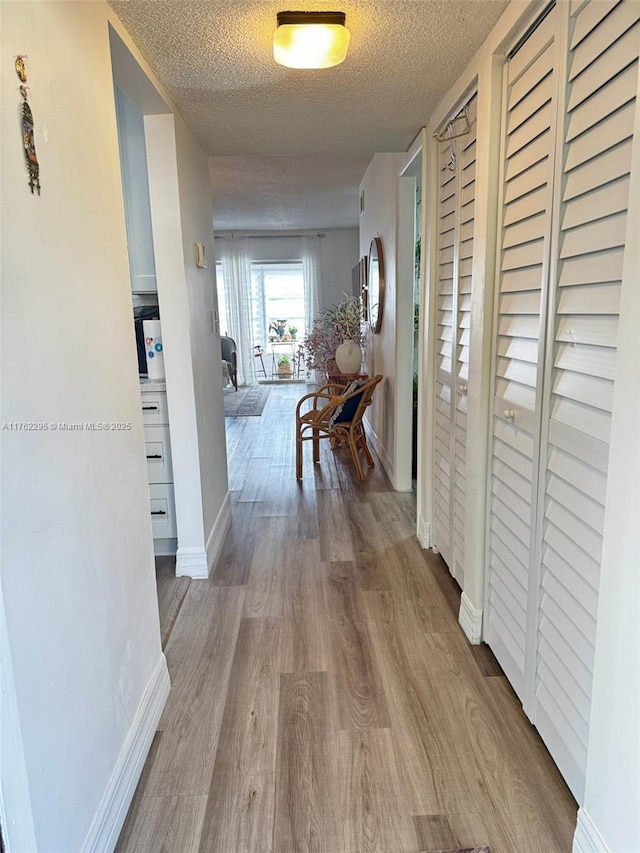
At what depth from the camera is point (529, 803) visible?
1391 millimetres

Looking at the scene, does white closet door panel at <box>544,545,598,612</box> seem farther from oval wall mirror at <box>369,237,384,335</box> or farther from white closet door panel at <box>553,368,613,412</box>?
oval wall mirror at <box>369,237,384,335</box>

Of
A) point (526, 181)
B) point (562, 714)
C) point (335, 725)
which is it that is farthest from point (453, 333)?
point (335, 725)

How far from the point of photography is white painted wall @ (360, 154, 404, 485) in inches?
140

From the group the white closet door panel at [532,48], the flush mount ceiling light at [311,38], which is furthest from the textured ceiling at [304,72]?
the white closet door panel at [532,48]

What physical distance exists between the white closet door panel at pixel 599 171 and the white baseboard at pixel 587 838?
137 cm

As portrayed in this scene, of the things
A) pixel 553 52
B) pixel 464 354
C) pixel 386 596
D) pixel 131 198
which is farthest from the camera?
pixel 131 198

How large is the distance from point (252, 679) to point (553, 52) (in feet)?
6.90

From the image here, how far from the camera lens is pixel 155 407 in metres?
2.64

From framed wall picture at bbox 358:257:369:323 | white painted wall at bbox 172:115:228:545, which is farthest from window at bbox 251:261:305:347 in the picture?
white painted wall at bbox 172:115:228:545

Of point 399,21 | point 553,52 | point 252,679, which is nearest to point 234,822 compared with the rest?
point 252,679

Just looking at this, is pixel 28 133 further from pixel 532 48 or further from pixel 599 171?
pixel 532 48

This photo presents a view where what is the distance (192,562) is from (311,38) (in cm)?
220

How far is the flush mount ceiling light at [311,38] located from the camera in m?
1.51

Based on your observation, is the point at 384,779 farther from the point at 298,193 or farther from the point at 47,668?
the point at 298,193
